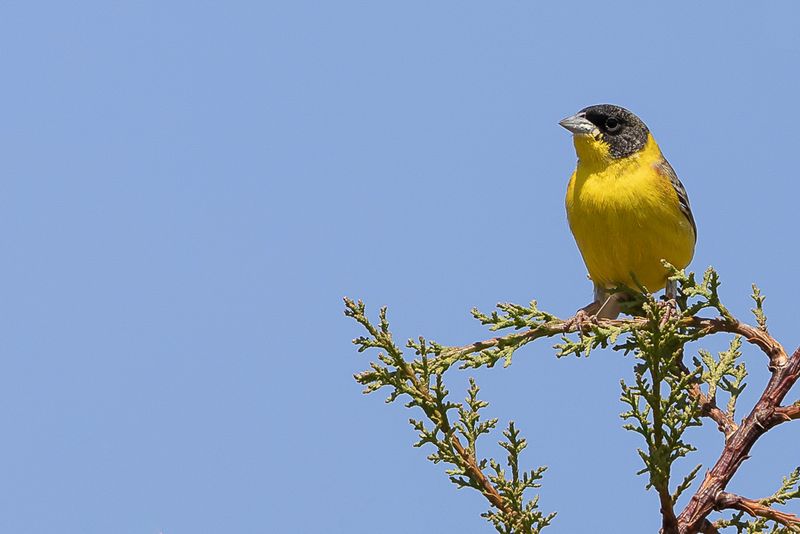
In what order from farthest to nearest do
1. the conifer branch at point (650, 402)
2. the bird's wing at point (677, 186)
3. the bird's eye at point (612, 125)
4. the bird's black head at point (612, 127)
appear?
1. the bird's eye at point (612, 125)
2. the bird's black head at point (612, 127)
3. the bird's wing at point (677, 186)
4. the conifer branch at point (650, 402)

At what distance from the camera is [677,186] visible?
6562 mm

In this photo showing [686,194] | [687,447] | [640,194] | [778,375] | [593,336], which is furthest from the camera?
[686,194]

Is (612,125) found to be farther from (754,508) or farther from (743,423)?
(754,508)

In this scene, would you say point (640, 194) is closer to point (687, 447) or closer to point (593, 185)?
point (593, 185)

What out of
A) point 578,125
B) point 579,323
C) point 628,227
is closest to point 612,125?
point 578,125

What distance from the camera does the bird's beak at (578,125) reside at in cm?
672

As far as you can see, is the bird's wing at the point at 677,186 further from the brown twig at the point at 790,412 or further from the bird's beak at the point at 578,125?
the brown twig at the point at 790,412

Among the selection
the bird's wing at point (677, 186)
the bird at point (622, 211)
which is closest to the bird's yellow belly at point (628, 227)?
the bird at point (622, 211)

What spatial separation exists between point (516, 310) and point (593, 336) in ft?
1.20

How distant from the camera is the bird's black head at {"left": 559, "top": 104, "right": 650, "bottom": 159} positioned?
6.63 meters

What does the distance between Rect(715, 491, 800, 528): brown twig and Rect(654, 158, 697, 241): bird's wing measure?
10.2 ft

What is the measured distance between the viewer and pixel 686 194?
22.0 feet

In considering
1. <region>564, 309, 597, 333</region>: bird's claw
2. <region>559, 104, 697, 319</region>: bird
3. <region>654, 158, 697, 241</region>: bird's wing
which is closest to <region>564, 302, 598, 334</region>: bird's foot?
<region>564, 309, 597, 333</region>: bird's claw

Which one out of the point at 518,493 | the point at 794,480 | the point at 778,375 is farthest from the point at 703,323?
the point at 518,493
